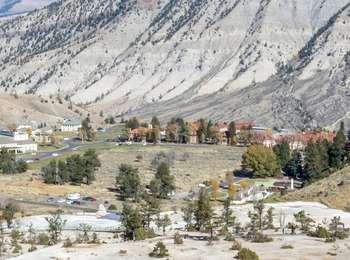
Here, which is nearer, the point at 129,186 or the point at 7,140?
the point at 129,186

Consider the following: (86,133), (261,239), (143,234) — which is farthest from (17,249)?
(86,133)

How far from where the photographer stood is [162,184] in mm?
118375

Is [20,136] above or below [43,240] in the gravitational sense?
above

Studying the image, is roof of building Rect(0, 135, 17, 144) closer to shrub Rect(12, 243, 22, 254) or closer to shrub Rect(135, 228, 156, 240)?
shrub Rect(135, 228, 156, 240)

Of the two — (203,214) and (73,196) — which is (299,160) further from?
(203,214)

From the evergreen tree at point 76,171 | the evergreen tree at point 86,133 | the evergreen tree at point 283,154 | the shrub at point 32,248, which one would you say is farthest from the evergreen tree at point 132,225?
the evergreen tree at point 86,133

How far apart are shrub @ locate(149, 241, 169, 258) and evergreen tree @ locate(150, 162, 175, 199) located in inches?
2297

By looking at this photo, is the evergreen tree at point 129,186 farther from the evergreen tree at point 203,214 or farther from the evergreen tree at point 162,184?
the evergreen tree at point 203,214

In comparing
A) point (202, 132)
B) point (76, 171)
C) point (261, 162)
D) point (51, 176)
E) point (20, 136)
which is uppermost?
point (202, 132)

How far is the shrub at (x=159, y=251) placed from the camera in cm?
5575

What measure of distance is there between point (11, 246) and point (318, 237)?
22.8m

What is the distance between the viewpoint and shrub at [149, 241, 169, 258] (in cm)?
Result: 5575

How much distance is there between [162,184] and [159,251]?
62.1m

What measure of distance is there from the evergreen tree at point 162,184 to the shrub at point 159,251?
2297 inches
